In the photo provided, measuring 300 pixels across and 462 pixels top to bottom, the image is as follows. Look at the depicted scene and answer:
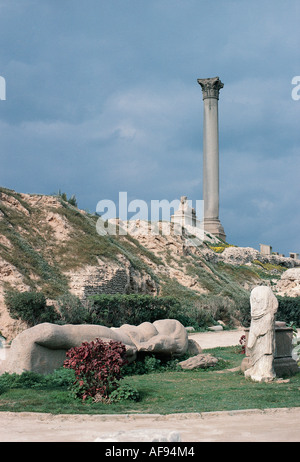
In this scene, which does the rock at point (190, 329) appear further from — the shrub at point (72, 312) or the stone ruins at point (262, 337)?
the stone ruins at point (262, 337)

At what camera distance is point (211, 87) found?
61.5 metres

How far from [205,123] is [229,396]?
53224 mm

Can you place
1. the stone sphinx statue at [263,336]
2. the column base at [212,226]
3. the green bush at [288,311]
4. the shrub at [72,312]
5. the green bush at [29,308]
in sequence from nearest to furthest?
the stone sphinx statue at [263,336]
the green bush at [29,308]
the shrub at [72,312]
the green bush at [288,311]
the column base at [212,226]

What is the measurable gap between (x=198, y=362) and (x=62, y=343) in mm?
3398

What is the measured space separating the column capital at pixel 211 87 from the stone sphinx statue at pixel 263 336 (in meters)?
53.5

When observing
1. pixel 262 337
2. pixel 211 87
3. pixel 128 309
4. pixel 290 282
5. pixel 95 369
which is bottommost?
pixel 95 369

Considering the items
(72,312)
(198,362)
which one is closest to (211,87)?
(72,312)

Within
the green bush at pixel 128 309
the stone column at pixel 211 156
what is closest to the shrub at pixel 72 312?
the green bush at pixel 128 309

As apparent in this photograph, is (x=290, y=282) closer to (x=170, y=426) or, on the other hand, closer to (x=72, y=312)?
(x=72, y=312)

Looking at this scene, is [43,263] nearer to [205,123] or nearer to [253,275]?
[253,275]

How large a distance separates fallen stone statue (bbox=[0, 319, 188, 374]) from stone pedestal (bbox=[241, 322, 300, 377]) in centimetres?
211

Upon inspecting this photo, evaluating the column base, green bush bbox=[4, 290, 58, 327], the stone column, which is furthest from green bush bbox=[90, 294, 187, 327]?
the column base

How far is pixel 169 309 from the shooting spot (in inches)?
856

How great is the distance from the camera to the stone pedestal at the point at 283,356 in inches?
441
